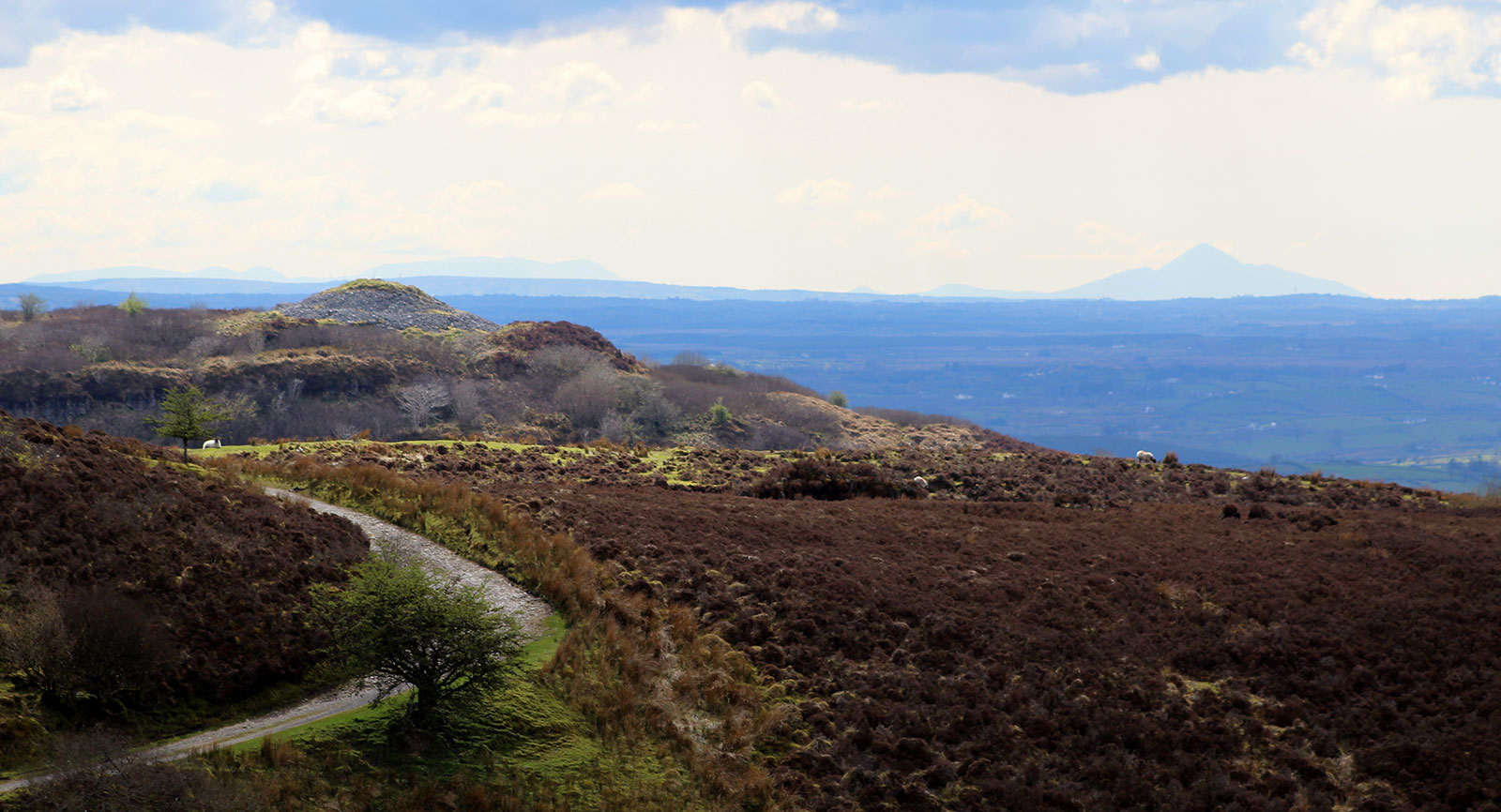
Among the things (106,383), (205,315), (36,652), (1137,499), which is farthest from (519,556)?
(205,315)

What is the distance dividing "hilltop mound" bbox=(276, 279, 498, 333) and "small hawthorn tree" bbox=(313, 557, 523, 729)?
103 meters

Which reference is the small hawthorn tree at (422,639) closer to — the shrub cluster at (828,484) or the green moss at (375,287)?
the shrub cluster at (828,484)

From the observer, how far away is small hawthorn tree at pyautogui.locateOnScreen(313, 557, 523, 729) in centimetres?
1373

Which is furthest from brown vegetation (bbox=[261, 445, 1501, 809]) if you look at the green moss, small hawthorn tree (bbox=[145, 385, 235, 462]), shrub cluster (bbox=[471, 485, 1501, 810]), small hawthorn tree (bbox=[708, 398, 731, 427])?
the green moss

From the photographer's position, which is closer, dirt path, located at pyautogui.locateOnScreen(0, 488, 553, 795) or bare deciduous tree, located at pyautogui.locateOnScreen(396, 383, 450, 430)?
dirt path, located at pyautogui.locateOnScreen(0, 488, 553, 795)

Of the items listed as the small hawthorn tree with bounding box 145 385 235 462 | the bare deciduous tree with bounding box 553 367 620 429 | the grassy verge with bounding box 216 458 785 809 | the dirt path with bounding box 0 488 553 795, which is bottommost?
the bare deciduous tree with bounding box 553 367 620 429

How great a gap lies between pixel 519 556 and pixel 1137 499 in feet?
68.3

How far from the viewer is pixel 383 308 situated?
11869 centimetres

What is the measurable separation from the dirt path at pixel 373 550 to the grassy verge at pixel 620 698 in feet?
1.45

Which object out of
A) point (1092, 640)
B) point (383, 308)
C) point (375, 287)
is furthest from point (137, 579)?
point (375, 287)

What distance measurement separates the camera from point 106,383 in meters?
79.8

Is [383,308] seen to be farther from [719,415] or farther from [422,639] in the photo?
[422,639]

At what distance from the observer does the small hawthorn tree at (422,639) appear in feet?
45.1

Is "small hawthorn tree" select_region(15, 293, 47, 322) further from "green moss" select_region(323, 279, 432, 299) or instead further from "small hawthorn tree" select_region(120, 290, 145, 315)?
"green moss" select_region(323, 279, 432, 299)
